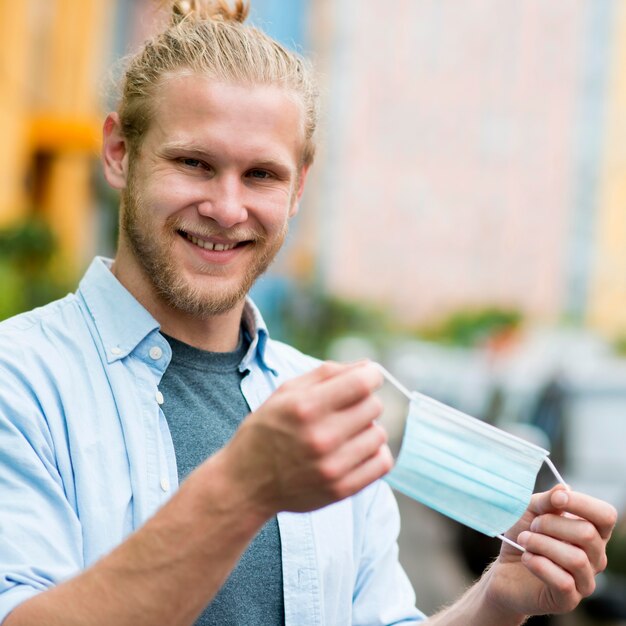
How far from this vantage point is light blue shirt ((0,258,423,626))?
1.68 meters

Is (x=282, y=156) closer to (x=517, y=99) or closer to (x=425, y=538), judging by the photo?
(x=425, y=538)

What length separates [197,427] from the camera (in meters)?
2.04

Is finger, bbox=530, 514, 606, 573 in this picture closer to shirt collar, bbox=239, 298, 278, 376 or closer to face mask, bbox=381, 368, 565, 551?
face mask, bbox=381, 368, 565, 551

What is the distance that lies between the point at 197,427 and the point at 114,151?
25.7 inches

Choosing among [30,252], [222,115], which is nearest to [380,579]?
[222,115]

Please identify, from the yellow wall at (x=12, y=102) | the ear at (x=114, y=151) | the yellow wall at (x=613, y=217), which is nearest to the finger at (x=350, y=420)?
the ear at (x=114, y=151)

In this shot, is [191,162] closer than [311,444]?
Answer: No

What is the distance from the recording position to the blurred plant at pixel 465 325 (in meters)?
67.4

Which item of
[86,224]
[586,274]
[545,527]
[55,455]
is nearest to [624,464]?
→ [545,527]

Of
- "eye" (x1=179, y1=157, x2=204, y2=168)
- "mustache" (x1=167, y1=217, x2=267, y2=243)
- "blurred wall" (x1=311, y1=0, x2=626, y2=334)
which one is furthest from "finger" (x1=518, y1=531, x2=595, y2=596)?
"blurred wall" (x1=311, y1=0, x2=626, y2=334)

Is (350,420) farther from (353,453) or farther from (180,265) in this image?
(180,265)

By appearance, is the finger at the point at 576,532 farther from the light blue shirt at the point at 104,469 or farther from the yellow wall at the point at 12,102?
the yellow wall at the point at 12,102

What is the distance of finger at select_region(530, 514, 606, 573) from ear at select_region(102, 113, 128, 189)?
1117mm

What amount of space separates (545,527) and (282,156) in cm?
88
